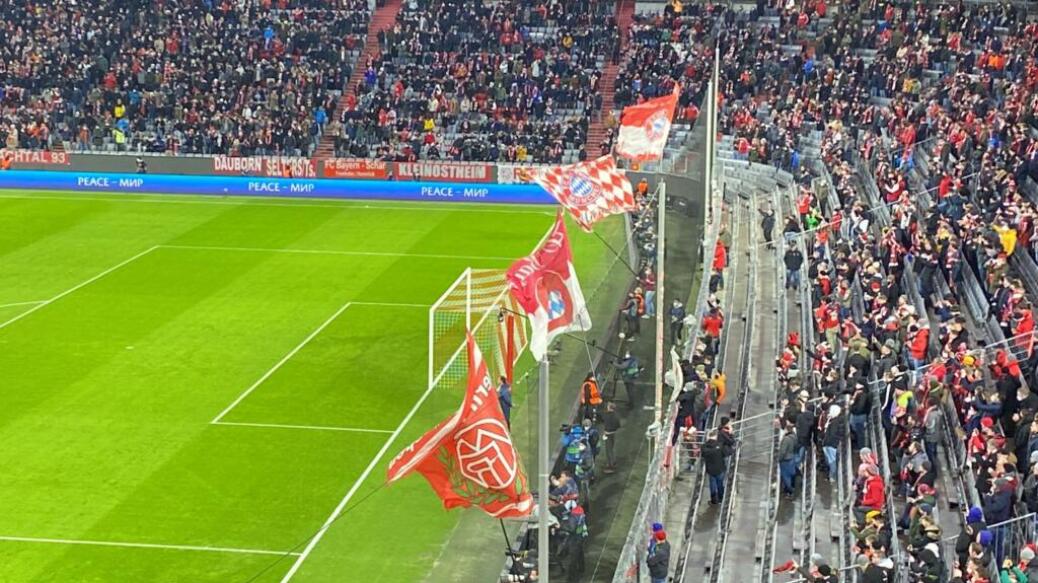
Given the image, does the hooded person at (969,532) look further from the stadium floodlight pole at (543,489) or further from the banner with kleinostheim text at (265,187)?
the banner with kleinostheim text at (265,187)

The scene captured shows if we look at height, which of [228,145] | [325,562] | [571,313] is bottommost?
[325,562]

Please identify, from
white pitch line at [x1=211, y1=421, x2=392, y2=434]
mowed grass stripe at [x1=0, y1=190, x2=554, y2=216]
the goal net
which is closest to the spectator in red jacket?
the goal net

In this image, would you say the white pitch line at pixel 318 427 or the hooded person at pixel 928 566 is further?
the white pitch line at pixel 318 427

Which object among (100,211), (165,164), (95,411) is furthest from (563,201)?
(165,164)

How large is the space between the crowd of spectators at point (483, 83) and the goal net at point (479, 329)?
84.4 feet

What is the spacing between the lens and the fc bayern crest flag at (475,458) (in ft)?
50.8

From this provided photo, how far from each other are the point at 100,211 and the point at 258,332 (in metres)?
19.1

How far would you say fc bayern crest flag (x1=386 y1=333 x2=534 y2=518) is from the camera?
1549 centimetres

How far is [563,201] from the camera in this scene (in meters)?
29.6

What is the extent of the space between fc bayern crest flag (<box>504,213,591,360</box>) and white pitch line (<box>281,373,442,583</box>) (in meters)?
6.99

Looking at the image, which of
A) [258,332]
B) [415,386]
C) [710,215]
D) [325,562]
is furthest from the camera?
[710,215]

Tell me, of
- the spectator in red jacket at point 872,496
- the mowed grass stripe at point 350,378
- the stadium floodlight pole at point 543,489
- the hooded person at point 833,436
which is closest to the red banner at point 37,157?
the mowed grass stripe at point 350,378

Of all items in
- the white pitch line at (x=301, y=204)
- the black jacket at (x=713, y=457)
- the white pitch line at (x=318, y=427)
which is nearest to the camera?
the black jacket at (x=713, y=457)

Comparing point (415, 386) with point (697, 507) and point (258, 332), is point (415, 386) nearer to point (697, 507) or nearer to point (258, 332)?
point (258, 332)
